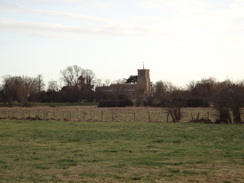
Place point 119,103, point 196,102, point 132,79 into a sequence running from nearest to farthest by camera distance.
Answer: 1. point 196,102
2. point 119,103
3. point 132,79

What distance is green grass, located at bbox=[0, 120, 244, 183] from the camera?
36.5 ft

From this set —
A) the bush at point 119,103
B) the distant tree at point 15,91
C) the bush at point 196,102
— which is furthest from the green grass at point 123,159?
the distant tree at point 15,91

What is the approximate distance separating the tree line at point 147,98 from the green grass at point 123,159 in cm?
1189

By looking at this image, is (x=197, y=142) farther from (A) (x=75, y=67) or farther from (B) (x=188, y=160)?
(A) (x=75, y=67)

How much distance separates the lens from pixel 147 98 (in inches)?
2682

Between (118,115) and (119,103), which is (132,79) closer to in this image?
(119,103)

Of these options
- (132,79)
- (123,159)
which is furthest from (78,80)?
(123,159)

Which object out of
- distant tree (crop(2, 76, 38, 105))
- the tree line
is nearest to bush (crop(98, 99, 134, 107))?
the tree line

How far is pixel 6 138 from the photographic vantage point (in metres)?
22.4

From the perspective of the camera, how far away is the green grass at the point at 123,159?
438 inches

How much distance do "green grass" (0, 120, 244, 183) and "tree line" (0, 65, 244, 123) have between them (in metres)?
11.9

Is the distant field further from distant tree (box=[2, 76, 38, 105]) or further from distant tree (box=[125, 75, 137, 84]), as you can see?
distant tree (box=[125, 75, 137, 84])

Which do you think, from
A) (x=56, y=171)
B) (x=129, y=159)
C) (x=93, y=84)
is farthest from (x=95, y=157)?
(x=93, y=84)

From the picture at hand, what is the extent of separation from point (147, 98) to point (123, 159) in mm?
53875
